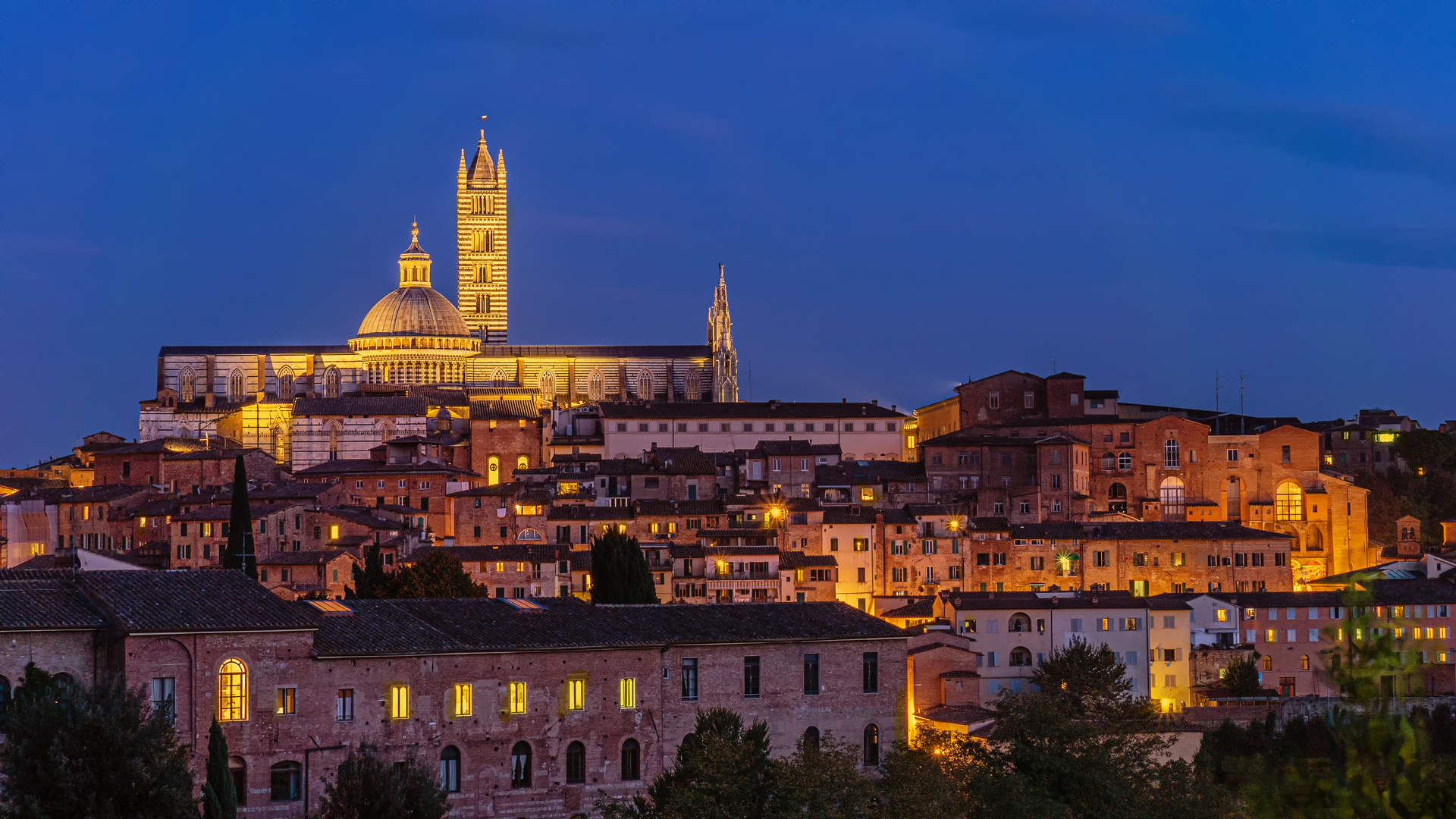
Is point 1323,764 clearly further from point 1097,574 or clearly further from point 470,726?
point 1097,574

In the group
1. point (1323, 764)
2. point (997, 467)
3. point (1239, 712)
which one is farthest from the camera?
point (997, 467)

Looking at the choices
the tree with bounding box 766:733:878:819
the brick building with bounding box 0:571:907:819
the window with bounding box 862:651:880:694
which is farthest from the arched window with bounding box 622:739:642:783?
the tree with bounding box 766:733:878:819

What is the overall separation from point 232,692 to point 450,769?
3.42 meters

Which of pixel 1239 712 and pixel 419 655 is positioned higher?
pixel 419 655

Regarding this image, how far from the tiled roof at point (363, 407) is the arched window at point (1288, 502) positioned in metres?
37.1

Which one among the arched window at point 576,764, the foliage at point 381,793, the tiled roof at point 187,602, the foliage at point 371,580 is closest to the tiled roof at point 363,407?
the foliage at point 371,580

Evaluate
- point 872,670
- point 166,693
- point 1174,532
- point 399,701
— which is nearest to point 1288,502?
point 1174,532

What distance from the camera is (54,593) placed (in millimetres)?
24703

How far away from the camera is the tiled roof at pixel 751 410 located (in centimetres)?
7662

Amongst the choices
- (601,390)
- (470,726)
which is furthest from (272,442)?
(470,726)

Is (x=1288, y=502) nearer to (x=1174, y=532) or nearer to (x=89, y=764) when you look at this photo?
(x=1174, y=532)

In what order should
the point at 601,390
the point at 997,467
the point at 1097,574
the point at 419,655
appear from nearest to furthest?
the point at 419,655, the point at 1097,574, the point at 997,467, the point at 601,390

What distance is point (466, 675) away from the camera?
26875 mm

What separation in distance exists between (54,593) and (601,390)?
3116 inches
